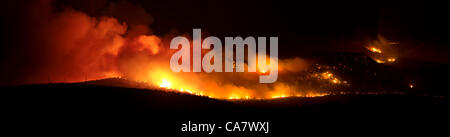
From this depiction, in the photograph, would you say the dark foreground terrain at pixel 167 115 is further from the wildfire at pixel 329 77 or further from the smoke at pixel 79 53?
the smoke at pixel 79 53

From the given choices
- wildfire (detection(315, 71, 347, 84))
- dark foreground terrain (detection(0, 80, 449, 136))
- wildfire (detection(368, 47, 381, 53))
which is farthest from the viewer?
wildfire (detection(368, 47, 381, 53))

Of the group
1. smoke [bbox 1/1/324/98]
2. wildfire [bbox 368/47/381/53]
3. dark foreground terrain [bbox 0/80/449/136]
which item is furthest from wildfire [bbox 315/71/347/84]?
wildfire [bbox 368/47/381/53]

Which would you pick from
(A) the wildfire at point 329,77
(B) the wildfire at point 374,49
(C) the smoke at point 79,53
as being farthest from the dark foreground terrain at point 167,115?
(B) the wildfire at point 374,49

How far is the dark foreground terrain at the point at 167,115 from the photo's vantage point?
7.82 meters

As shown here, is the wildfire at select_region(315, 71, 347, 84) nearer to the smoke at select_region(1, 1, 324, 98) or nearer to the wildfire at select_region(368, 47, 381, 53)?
the smoke at select_region(1, 1, 324, 98)

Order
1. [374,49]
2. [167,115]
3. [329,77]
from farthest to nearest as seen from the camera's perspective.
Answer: [374,49], [329,77], [167,115]

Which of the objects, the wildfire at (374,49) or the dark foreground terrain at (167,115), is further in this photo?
the wildfire at (374,49)

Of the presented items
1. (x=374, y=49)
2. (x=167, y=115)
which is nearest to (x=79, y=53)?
(x=167, y=115)

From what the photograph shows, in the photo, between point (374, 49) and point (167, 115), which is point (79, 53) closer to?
point (167, 115)

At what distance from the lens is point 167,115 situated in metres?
8.95

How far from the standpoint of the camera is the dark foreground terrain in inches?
308

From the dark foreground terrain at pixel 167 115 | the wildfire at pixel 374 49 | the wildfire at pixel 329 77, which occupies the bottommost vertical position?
the dark foreground terrain at pixel 167 115

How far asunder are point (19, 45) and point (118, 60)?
24.0 feet
